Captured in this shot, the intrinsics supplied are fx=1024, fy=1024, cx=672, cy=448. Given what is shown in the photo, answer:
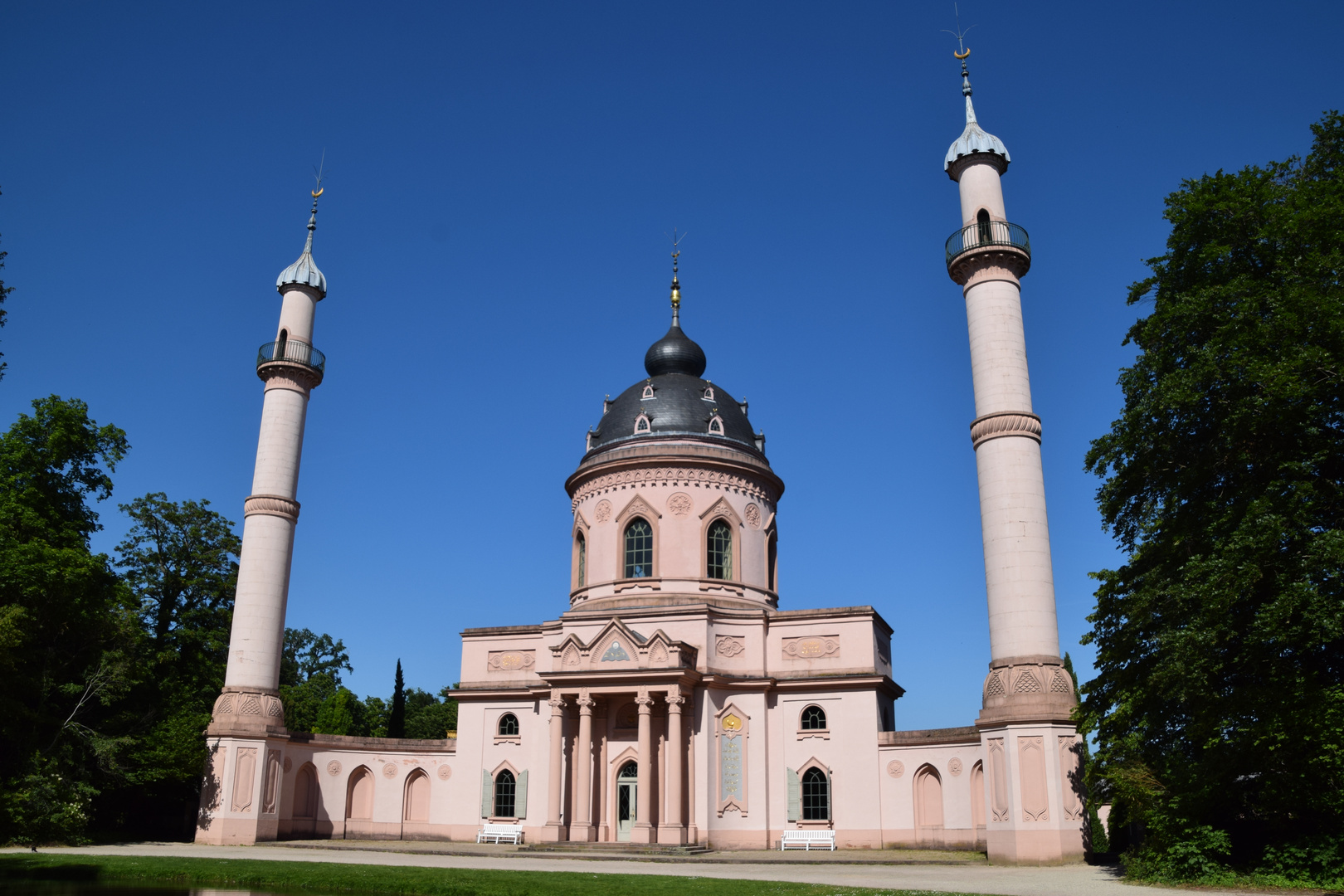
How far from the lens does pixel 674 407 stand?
39.7 meters

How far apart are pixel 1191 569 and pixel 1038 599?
9.03m

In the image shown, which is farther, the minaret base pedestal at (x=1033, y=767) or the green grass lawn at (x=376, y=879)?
the minaret base pedestal at (x=1033, y=767)

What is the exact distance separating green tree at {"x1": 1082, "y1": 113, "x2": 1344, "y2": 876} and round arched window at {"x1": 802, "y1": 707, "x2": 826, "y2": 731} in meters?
11.7

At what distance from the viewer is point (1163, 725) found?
818 inches

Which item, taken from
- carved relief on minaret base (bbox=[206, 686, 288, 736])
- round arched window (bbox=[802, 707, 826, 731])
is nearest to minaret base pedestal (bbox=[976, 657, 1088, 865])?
round arched window (bbox=[802, 707, 826, 731])

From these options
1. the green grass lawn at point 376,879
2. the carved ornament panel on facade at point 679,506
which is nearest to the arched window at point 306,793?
the green grass lawn at point 376,879

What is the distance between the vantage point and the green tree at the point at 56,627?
27.3 meters

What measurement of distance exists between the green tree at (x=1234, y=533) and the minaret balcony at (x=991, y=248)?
25.5 feet

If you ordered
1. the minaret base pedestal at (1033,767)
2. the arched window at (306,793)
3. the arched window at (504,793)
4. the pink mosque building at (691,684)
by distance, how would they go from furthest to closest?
the arched window at (306,793) < the arched window at (504,793) < the pink mosque building at (691,684) < the minaret base pedestal at (1033,767)

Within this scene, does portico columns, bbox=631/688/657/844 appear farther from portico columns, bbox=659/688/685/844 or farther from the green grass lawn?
the green grass lawn

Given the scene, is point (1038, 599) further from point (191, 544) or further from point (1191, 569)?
point (191, 544)

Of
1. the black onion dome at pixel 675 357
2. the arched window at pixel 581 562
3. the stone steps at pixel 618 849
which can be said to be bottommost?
the stone steps at pixel 618 849

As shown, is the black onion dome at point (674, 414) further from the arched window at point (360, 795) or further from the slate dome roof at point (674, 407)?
the arched window at point (360, 795)

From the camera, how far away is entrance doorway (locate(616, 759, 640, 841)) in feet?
109
